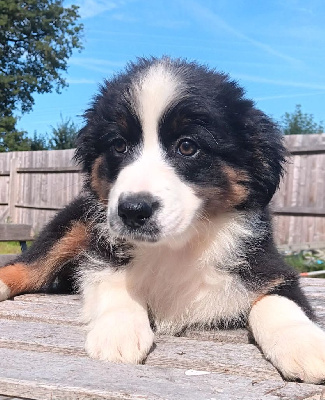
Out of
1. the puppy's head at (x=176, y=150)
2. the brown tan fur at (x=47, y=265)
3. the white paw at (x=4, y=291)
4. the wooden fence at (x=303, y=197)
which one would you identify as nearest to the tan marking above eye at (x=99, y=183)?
the puppy's head at (x=176, y=150)

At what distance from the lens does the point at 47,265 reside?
3.38m

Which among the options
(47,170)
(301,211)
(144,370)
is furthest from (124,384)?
(47,170)

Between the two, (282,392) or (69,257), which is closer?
(282,392)

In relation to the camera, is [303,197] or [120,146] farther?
[303,197]

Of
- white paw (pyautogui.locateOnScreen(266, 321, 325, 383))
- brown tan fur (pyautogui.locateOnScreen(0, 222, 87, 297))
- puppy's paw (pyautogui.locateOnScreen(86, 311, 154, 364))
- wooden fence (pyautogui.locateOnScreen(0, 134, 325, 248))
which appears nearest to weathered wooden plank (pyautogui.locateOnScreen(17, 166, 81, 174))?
wooden fence (pyautogui.locateOnScreen(0, 134, 325, 248))

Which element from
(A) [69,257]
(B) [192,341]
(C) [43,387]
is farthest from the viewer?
(A) [69,257]

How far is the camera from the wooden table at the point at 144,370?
158 centimetres

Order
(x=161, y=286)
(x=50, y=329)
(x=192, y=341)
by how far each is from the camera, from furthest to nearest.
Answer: (x=161, y=286) → (x=50, y=329) → (x=192, y=341)

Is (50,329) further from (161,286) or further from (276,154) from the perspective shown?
(276,154)

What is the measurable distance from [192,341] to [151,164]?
0.80m

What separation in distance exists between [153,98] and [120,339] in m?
1.13

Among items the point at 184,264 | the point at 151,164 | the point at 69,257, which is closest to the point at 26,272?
the point at 69,257

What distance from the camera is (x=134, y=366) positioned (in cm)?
186

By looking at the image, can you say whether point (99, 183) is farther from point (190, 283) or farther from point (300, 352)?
point (300, 352)
